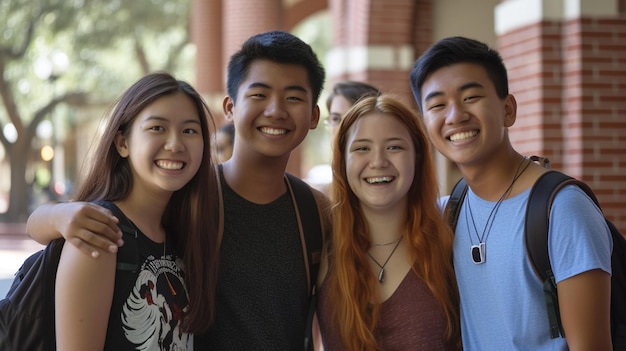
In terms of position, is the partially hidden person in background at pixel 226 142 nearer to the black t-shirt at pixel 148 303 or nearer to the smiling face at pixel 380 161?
the smiling face at pixel 380 161

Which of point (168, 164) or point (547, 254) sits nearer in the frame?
point (547, 254)

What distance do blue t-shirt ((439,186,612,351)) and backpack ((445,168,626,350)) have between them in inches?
1.1

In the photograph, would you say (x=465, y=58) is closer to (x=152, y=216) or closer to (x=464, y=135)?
(x=464, y=135)

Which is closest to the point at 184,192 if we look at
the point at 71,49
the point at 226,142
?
the point at 226,142

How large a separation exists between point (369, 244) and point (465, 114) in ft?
2.17

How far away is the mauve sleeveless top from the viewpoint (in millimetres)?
2939

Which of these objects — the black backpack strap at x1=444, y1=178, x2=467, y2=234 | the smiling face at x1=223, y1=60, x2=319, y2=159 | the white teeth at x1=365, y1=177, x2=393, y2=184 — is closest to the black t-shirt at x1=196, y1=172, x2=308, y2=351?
the smiling face at x1=223, y1=60, x2=319, y2=159

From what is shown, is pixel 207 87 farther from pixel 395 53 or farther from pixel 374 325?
pixel 374 325

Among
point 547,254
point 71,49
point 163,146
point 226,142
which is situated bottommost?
point 547,254

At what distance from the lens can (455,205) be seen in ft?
10.3

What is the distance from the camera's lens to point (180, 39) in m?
29.3

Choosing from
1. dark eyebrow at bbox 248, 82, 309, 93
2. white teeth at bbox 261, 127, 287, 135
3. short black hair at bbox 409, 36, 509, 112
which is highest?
short black hair at bbox 409, 36, 509, 112

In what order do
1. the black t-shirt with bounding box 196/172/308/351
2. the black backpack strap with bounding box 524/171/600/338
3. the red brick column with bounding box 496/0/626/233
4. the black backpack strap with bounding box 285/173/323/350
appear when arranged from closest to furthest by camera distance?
1. the black backpack strap with bounding box 524/171/600/338
2. the black t-shirt with bounding box 196/172/308/351
3. the black backpack strap with bounding box 285/173/323/350
4. the red brick column with bounding box 496/0/626/233

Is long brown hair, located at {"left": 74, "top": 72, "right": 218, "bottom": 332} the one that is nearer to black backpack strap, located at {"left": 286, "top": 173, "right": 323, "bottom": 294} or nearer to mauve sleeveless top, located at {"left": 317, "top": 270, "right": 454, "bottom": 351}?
black backpack strap, located at {"left": 286, "top": 173, "right": 323, "bottom": 294}
